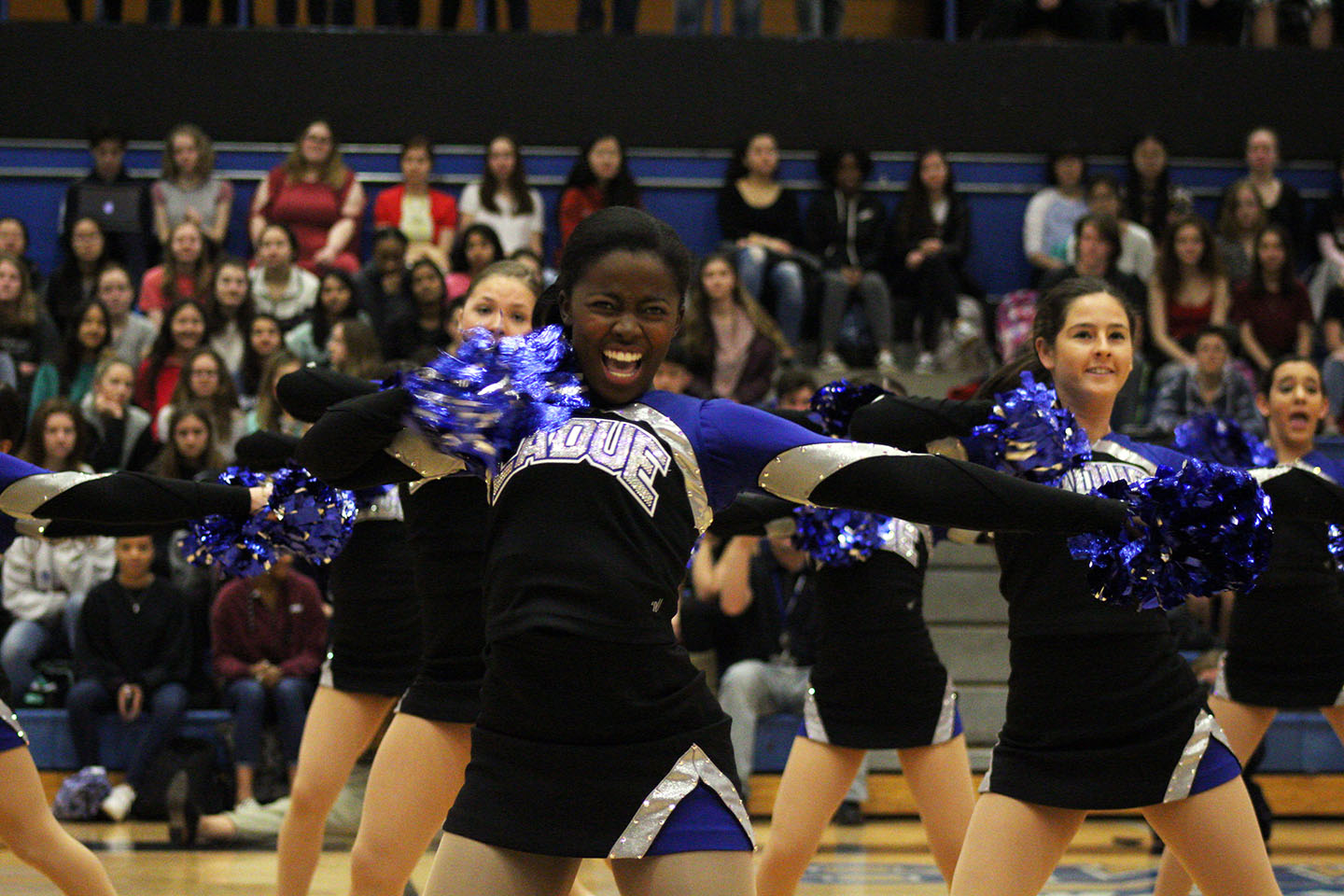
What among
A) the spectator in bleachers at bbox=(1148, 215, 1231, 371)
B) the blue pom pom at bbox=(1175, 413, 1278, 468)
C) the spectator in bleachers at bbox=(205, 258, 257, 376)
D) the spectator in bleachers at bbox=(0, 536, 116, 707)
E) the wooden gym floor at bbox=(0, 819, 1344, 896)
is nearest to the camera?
the blue pom pom at bbox=(1175, 413, 1278, 468)

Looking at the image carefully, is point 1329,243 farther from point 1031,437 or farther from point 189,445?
point 1031,437

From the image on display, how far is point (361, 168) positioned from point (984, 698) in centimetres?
557

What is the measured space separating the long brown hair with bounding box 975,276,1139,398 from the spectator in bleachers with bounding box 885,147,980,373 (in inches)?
230

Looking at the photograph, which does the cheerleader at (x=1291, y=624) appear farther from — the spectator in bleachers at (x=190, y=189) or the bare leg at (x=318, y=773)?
the spectator in bleachers at (x=190, y=189)

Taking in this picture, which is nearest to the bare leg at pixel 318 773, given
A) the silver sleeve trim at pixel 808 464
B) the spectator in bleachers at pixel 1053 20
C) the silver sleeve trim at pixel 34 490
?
the silver sleeve trim at pixel 34 490

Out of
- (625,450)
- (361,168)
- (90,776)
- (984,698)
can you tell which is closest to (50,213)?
(361,168)

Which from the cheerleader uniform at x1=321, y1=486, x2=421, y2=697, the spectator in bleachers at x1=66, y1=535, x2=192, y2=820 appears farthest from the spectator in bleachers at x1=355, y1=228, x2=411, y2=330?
the cheerleader uniform at x1=321, y1=486, x2=421, y2=697

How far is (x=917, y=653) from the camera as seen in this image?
4.25 meters

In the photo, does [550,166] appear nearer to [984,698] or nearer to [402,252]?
[402,252]

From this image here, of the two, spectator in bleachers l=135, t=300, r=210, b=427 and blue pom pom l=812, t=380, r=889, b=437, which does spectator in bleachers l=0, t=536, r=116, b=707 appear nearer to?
spectator in bleachers l=135, t=300, r=210, b=427

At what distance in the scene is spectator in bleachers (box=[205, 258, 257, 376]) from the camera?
819 centimetres

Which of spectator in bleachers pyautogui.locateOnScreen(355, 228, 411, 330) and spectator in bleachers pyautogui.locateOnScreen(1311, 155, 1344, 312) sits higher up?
spectator in bleachers pyautogui.locateOnScreen(1311, 155, 1344, 312)

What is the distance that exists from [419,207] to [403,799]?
6439 millimetres

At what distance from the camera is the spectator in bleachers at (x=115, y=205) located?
9.14m
